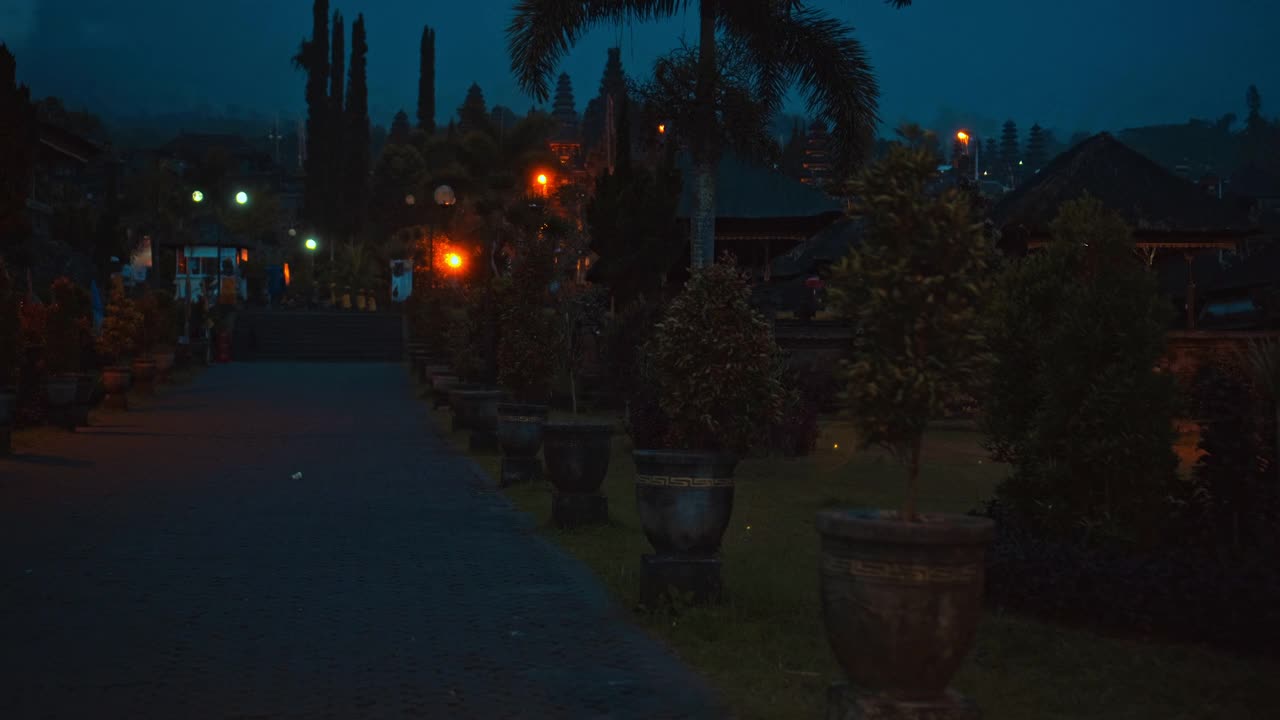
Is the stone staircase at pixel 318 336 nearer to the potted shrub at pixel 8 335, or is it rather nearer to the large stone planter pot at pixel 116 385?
the large stone planter pot at pixel 116 385

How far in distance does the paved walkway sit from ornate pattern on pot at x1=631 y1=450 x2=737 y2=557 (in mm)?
695

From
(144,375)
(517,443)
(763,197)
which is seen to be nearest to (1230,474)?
(517,443)

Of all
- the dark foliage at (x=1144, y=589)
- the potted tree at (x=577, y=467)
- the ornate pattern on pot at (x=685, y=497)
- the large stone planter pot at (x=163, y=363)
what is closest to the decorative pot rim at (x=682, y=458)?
the ornate pattern on pot at (x=685, y=497)

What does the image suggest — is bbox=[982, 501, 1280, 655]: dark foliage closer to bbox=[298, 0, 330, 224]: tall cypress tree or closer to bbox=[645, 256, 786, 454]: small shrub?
bbox=[645, 256, 786, 454]: small shrub

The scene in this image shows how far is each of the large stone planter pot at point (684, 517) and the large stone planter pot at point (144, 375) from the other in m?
29.4

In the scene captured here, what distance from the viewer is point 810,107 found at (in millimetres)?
22438

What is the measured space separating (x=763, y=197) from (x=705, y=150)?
15446 millimetres

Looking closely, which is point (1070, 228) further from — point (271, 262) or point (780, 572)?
point (271, 262)

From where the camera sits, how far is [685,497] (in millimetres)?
9477

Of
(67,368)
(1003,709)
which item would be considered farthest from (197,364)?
(1003,709)

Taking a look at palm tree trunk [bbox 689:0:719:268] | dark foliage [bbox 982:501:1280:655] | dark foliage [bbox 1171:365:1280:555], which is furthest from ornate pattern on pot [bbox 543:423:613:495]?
palm tree trunk [bbox 689:0:719:268]

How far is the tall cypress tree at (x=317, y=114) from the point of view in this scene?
325 ft

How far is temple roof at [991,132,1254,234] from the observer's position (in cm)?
3241

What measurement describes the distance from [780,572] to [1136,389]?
132 inches
